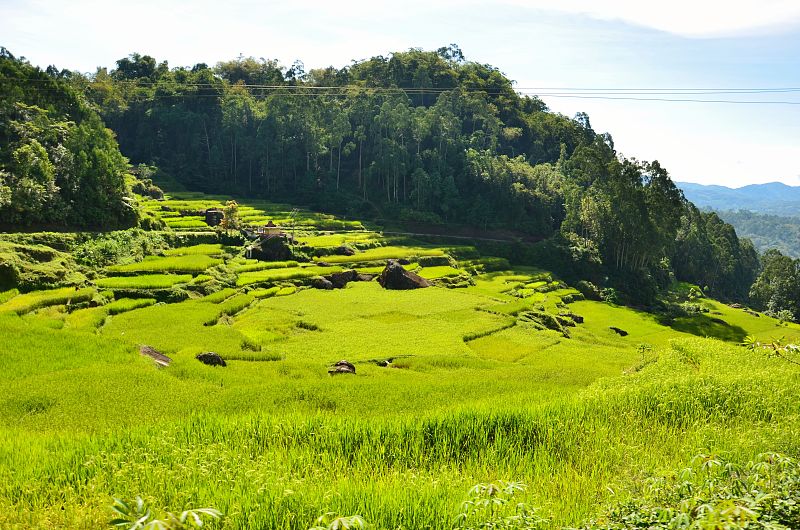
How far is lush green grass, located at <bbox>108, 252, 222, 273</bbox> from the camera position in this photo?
106ft

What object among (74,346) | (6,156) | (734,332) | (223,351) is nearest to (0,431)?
(74,346)

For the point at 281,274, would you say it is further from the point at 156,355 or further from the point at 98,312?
the point at 156,355

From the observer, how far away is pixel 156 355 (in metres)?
18.1

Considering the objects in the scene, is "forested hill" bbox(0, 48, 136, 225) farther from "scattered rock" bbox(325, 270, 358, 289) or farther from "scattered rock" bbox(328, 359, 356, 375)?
"scattered rock" bbox(328, 359, 356, 375)

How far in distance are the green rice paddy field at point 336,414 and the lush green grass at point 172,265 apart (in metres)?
3.67

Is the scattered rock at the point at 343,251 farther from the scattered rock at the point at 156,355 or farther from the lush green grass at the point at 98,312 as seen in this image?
the scattered rock at the point at 156,355

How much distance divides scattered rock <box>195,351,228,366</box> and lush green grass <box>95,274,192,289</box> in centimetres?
1180

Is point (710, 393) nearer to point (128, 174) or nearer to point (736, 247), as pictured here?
point (128, 174)

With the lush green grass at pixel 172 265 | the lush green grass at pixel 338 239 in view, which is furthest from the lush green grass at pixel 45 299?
the lush green grass at pixel 338 239

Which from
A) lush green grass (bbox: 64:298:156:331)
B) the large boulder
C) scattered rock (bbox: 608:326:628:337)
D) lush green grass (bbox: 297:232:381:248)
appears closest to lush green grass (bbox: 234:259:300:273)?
lush green grass (bbox: 297:232:381:248)

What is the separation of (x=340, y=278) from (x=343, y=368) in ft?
63.7

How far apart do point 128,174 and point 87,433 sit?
60715 millimetres

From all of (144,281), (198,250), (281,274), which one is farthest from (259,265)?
(144,281)

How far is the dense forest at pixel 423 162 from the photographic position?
55.3 metres
